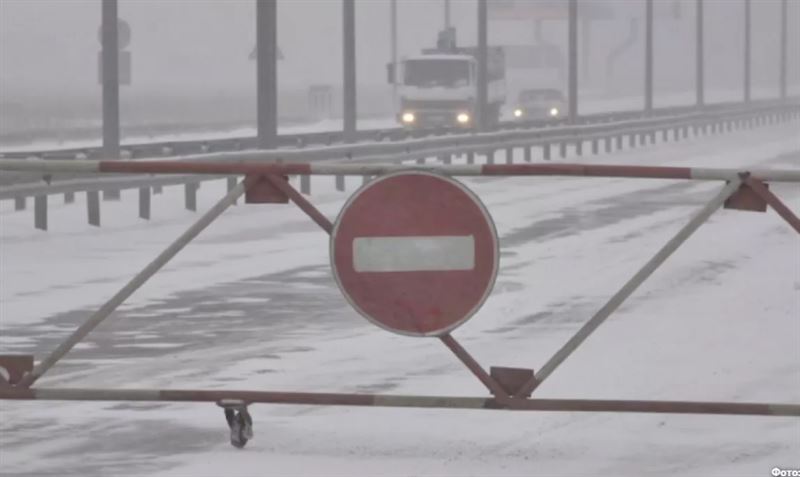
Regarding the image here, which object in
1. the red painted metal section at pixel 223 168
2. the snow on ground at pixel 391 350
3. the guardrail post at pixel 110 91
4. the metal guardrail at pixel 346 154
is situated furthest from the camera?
the guardrail post at pixel 110 91

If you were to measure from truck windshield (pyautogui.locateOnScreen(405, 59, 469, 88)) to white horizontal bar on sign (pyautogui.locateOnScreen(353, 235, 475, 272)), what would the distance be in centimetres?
5247

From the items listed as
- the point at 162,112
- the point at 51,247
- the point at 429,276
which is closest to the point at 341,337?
the point at 429,276

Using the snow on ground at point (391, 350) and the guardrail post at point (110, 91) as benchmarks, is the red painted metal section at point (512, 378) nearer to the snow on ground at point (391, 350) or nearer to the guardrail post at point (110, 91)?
the snow on ground at point (391, 350)

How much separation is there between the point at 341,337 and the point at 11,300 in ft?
12.0

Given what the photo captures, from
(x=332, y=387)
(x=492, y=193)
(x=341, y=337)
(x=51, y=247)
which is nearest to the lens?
(x=332, y=387)

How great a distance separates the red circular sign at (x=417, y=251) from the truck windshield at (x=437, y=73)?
5247cm

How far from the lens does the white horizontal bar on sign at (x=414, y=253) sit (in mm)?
9445

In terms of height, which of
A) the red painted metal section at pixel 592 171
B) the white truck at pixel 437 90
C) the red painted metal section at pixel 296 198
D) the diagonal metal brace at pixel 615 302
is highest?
the red painted metal section at pixel 592 171

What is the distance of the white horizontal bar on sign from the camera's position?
9445 millimetres

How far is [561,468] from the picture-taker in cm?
903

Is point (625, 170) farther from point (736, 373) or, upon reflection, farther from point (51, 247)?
point (51, 247)

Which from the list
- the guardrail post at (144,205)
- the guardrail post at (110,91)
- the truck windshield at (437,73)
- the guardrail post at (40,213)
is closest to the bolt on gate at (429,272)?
the guardrail post at (40,213)

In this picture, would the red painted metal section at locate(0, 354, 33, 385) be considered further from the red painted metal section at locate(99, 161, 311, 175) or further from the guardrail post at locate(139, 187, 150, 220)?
the guardrail post at locate(139, 187, 150, 220)

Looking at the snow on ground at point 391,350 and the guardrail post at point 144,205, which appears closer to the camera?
the snow on ground at point 391,350
